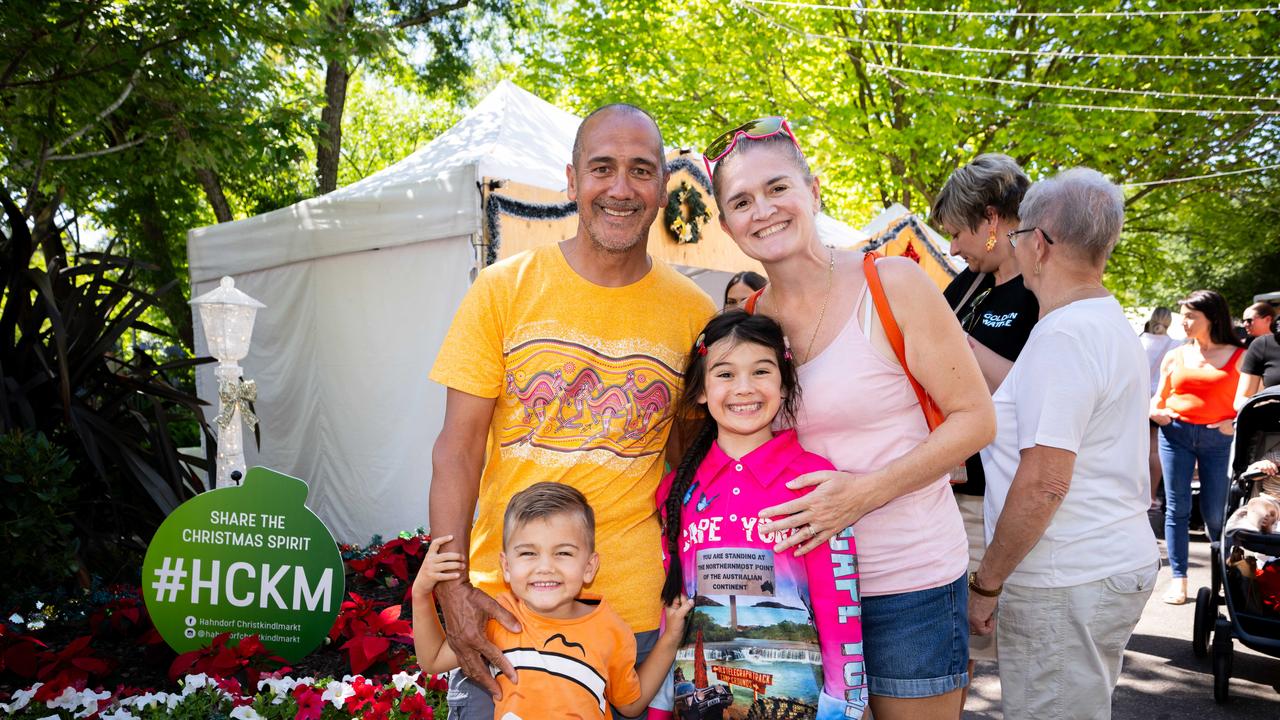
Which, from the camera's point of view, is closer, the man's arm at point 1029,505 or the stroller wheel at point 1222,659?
the man's arm at point 1029,505

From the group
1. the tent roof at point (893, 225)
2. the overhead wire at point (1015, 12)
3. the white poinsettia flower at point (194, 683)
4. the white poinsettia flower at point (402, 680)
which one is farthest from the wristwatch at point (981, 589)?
the overhead wire at point (1015, 12)

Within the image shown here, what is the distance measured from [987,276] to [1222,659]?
108 inches

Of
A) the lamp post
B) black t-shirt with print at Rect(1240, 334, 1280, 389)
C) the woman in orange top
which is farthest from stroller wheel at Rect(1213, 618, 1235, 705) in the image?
the lamp post

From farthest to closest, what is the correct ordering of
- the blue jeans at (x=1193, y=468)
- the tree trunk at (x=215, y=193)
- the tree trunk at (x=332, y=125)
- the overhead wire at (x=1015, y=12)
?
the overhead wire at (x=1015, y=12), the tree trunk at (x=332, y=125), the tree trunk at (x=215, y=193), the blue jeans at (x=1193, y=468)

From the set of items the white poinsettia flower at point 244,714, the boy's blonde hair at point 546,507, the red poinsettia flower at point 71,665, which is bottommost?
the white poinsettia flower at point 244,714

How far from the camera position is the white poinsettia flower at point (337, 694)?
9.86ft

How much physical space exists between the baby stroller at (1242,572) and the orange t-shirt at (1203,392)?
1351 mm

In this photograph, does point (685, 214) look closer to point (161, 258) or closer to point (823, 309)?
point (823, 309)

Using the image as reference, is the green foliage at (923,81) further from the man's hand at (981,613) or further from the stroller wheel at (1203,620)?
the man's hand at (981,613)

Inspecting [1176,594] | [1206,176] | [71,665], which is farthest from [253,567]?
[1206,176]

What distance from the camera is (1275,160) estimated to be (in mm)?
15336

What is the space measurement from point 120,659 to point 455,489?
280 centimetres

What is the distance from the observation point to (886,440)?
181 centimetres

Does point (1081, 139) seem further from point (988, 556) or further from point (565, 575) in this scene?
point (565, 575)
